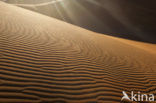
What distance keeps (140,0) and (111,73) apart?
2732cm

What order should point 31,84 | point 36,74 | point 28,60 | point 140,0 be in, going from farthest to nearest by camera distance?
point 140,0
point 28,60
point 36,74
point 31,84

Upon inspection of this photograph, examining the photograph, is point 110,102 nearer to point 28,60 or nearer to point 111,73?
point 111,73

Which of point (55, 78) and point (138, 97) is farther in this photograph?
point (138, 97)

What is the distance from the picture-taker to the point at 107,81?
327 cm

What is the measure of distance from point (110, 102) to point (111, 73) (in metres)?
1.38

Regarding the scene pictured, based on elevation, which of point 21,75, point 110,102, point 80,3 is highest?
point 80,3

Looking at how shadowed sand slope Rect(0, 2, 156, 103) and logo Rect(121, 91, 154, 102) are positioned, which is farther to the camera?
logo Rect(121, 91, 154, 102)

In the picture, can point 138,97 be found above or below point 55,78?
below

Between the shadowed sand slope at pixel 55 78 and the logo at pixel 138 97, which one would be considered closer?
the shadowed sand slope at pixel 55 78

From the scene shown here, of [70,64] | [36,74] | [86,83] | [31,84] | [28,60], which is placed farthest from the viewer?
[70,64]

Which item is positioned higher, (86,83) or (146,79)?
(146,79)

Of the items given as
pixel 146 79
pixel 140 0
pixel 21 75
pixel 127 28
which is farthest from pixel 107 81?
pixel 140 0

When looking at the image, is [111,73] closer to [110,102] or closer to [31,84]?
[110,102]

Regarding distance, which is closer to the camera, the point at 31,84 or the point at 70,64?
the point at 31,84
